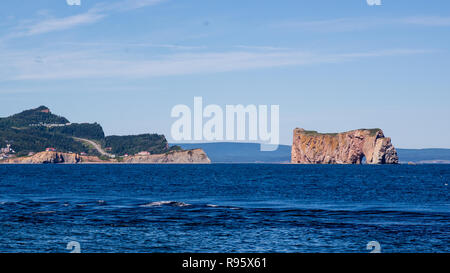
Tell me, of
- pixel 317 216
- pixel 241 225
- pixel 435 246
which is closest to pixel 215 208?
pixel 317 216

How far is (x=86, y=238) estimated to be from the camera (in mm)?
34531

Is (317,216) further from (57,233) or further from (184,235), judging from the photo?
(57,233)

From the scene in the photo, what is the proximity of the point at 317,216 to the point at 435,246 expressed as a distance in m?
19.0
